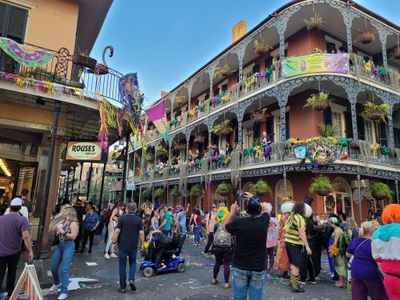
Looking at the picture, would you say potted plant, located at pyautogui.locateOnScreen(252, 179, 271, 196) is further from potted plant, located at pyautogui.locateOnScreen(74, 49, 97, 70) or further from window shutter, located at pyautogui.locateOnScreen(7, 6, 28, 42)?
window shutter, located at pyautogui.locateOnScreen(7, 6, 28, 42)

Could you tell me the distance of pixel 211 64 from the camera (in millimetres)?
21375

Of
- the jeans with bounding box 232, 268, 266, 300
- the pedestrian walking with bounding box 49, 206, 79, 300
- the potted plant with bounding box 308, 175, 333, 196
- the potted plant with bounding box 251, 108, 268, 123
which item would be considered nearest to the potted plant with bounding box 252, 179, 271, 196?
the potted plant with bounding box 308, 175, 333, 196

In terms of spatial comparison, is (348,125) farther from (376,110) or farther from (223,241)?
(223,241)

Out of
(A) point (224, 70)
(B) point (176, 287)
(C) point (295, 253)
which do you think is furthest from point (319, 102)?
(B) point (176, 287)

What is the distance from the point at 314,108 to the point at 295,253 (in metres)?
9.66

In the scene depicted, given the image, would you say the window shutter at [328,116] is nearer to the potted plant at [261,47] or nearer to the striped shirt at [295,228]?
the potted plant at [261,47]

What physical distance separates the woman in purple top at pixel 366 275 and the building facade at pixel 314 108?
9.48m

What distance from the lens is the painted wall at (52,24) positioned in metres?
9.71

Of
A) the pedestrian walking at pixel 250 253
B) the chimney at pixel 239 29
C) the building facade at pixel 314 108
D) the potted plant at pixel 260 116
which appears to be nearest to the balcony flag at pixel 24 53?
the building facade at pixel 314 108

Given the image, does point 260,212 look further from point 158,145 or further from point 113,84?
point 158,145

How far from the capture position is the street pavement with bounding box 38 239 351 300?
5.99 meters

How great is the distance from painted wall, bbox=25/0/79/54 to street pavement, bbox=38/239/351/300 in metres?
6.94

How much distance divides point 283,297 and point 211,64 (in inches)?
702

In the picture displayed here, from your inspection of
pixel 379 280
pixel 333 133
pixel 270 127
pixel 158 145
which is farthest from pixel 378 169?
pixel 158 145
